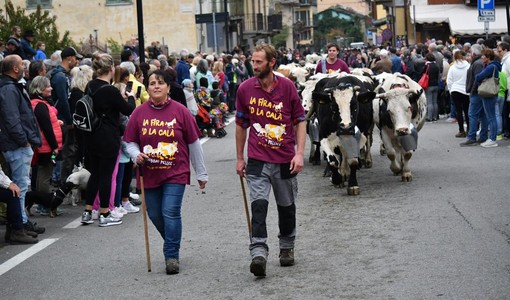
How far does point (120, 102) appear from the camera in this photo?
12961mm

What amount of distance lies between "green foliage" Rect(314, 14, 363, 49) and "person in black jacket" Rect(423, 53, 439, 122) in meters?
109

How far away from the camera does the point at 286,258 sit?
32.9 feet

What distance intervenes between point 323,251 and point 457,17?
4769 cm

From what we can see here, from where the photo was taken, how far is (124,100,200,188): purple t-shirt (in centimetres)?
1009

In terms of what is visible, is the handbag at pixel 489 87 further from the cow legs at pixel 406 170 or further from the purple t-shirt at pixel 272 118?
the purple t-shirt at pixel 272 118

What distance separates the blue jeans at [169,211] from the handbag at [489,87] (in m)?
11.7

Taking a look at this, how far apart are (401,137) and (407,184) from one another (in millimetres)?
839

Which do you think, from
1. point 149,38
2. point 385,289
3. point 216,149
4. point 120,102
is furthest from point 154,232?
point 149,38

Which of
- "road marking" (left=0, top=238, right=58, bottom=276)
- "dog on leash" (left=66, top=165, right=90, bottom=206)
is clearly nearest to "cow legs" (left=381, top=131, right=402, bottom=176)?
"dog on leash" (left=66, top=165, right=90, bottom=206)

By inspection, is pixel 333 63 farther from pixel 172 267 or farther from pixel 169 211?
pixel 172 267

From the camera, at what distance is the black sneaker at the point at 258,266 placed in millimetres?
9391

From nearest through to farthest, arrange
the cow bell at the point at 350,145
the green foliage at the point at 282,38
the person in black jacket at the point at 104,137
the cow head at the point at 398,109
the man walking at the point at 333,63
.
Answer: the person in black jacket at the point at 104,137, the cow bell at the point at 350,145, the cow head at the point at 398,109, the man walking at the point at 333,63, the green foliage at the point at 282,38

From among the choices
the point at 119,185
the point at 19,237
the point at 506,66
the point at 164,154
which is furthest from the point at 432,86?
the point at 164,154

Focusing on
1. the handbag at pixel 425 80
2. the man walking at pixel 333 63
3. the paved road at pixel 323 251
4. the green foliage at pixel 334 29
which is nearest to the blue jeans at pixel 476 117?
the man walking at pixel 333 63
